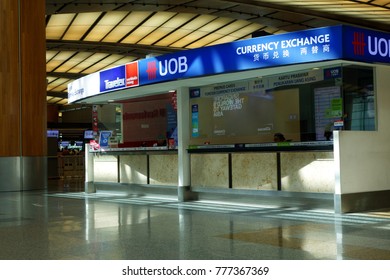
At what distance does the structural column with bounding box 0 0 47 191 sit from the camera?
17.8m

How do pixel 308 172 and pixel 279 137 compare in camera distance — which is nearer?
pixel 308 172

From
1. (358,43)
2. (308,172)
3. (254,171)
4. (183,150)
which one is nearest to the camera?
(358,43)

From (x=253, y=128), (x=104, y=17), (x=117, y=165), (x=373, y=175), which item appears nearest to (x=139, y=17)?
(x=104, y=17)

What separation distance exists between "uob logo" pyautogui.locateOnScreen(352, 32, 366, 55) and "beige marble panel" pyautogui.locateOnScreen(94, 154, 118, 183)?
8.04m

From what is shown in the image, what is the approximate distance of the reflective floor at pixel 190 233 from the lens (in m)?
5.78

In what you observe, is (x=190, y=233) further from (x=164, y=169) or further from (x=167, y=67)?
(x=164, y=169)

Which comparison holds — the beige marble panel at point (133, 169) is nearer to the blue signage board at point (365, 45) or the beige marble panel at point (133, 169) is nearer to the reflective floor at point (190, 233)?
the reflective floor at point (190, 233)

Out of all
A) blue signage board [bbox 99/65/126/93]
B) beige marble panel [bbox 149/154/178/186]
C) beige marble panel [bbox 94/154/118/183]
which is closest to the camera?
beige marble panel [bbox 149/154/178/186]

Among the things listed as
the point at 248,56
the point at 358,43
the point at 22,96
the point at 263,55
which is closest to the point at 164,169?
the point at 248,56

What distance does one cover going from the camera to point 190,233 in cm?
727

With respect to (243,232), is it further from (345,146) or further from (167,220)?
(345,146)

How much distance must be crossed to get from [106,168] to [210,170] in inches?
180

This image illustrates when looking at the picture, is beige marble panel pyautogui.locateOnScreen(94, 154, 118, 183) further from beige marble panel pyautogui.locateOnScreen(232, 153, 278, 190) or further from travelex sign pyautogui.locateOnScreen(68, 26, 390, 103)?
beige marble panel pyautogui.locateOnScreen(232, 153, 278, 190)

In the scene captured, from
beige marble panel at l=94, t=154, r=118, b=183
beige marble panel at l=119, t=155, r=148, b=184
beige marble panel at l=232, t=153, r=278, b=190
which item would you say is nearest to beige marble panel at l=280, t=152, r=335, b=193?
beige marble panel at l=232, t=153, r=278, b=190
